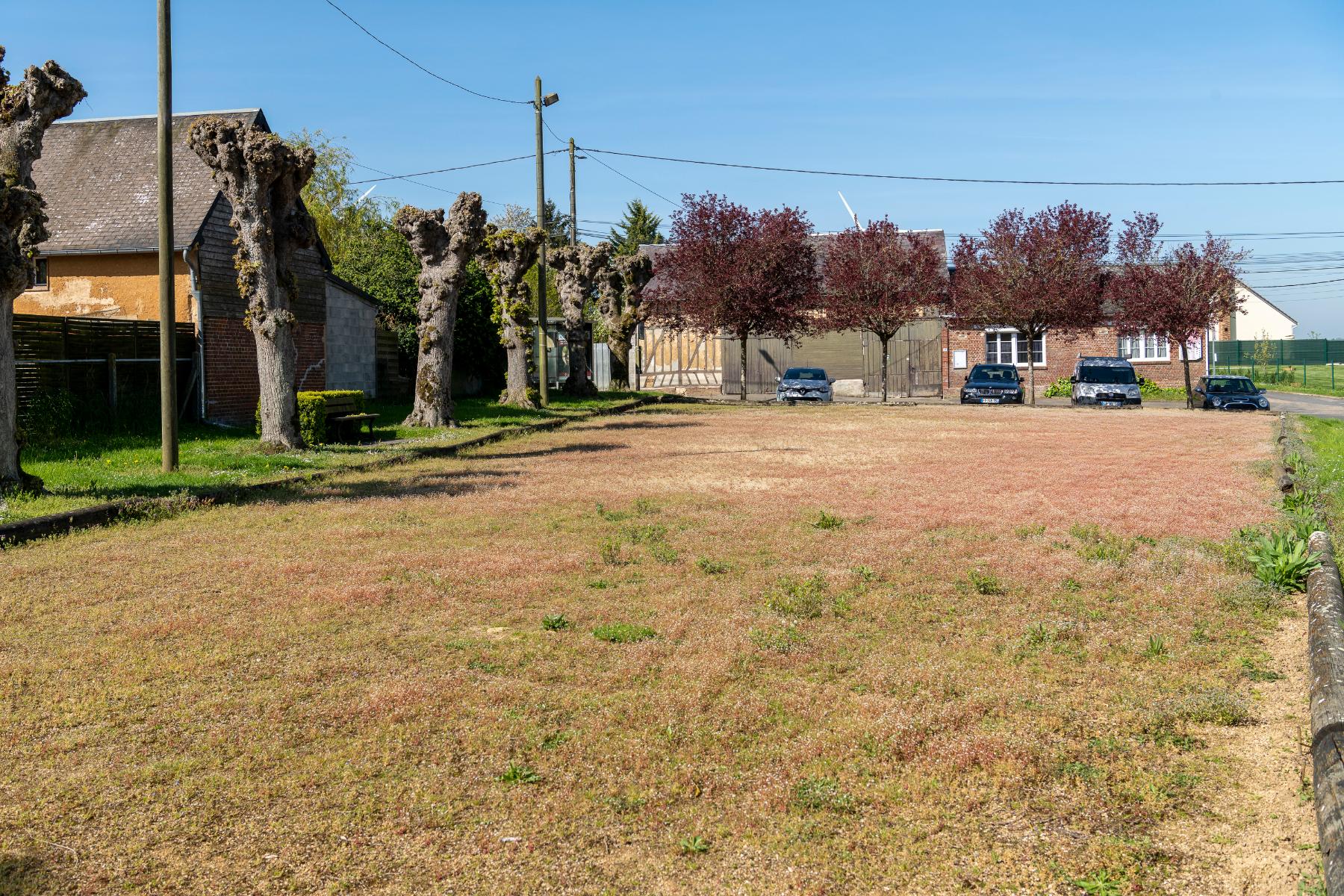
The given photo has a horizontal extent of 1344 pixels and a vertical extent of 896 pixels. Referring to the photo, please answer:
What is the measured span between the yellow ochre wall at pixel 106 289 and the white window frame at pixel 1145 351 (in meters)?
41.8

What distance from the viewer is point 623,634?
700 cm

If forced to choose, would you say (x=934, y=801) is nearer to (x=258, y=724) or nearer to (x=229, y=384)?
(x=258, y=724)

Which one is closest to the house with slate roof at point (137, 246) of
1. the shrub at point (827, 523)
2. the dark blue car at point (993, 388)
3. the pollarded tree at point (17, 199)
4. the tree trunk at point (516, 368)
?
the tree trunk at point (516, 368)

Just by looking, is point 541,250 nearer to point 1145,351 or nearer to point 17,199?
point 17,199

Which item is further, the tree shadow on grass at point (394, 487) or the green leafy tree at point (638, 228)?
the green leafy tree at point (638, 228)

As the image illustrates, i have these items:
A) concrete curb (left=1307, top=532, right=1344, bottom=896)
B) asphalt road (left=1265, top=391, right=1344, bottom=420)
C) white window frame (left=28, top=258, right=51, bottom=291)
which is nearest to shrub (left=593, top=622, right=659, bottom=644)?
concrete curb (left=1307, top=532, right=1344, bottom=896)

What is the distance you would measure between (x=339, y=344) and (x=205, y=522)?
69.6ft

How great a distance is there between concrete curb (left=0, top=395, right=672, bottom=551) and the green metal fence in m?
53.0

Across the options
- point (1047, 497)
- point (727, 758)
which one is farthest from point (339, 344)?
point (727, 758)

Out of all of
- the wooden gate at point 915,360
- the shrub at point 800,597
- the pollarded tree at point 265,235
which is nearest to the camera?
the shrub at point 800,597

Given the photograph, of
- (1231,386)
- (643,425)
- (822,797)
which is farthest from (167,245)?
(1231,386)

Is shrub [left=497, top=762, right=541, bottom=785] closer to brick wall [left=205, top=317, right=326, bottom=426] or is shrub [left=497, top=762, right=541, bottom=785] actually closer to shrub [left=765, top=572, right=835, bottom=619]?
shrub [left=765, top=572, right=835, bottom=619]

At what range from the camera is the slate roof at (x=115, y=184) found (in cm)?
2455

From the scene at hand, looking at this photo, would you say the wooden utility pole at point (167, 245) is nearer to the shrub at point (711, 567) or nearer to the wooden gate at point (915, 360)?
the shrub at point (711, 567)
